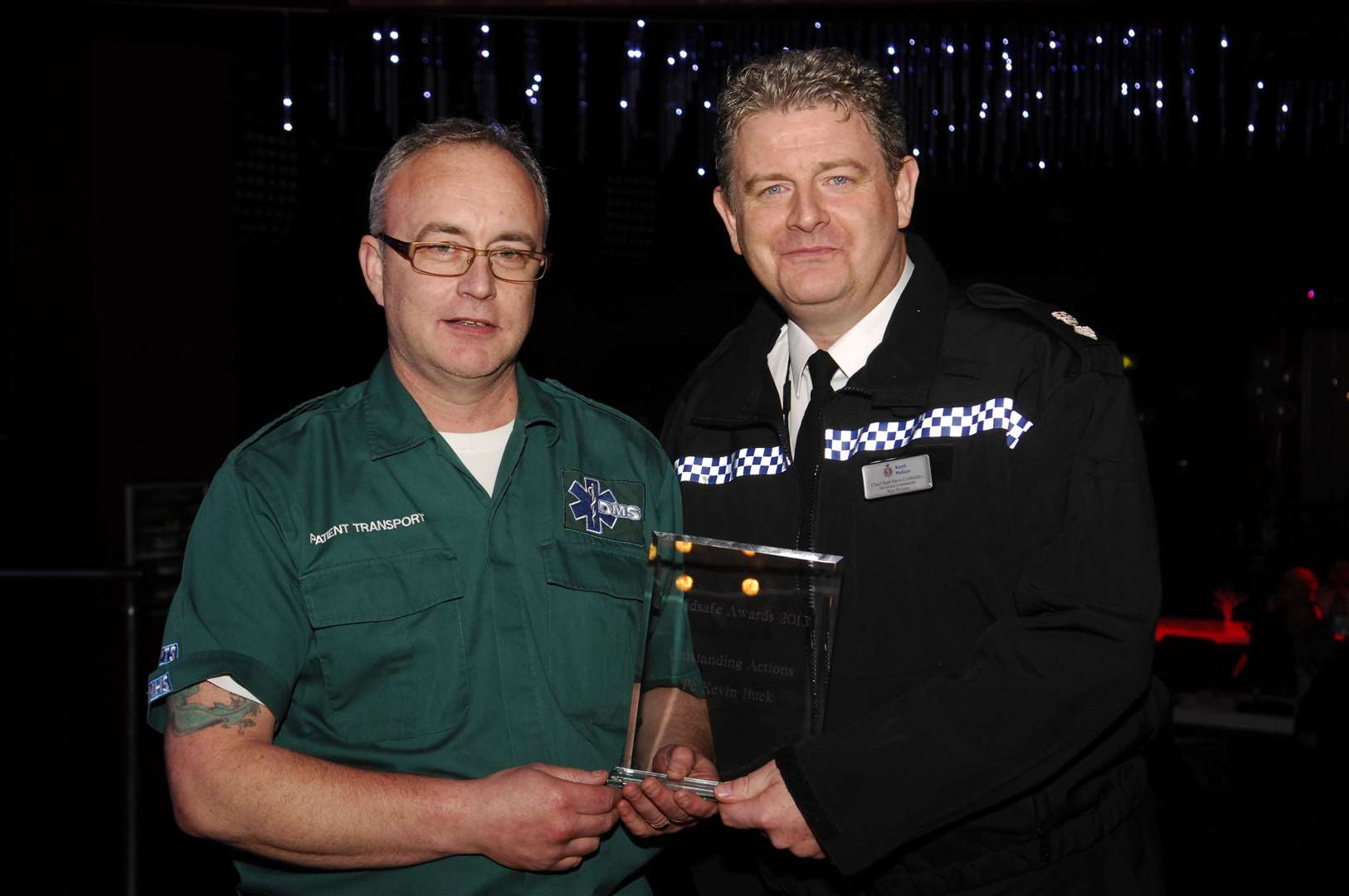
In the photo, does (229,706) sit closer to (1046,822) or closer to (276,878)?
(276,878)

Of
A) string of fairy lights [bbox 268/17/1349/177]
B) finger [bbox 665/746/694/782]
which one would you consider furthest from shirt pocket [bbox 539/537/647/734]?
string of fairy lights [bbox 268/17/1349/177]

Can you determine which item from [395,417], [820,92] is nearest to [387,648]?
[395,417]

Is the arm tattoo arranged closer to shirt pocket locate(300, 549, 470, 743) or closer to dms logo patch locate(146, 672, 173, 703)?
dms logo patch locate(146, 672, 173, 703)

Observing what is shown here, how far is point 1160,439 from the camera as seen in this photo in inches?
309

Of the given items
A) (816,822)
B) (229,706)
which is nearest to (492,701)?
(229,706)

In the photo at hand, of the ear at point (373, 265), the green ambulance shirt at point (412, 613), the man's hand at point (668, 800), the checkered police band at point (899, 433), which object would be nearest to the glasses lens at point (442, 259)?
the ear at point (373, 265)

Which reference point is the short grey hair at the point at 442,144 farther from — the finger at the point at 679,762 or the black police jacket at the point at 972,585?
the finger at the point at 679,762

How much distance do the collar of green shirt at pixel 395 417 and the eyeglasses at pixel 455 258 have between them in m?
0.21

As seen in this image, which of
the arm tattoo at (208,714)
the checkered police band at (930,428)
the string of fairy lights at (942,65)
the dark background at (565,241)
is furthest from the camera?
the dark background at (565,241)

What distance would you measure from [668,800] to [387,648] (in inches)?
20.3

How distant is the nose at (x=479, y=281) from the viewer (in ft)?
6.37

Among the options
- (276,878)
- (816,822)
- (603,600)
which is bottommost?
(276,878)

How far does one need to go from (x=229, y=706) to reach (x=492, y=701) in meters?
0.40

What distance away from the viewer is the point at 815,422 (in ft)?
6.77
